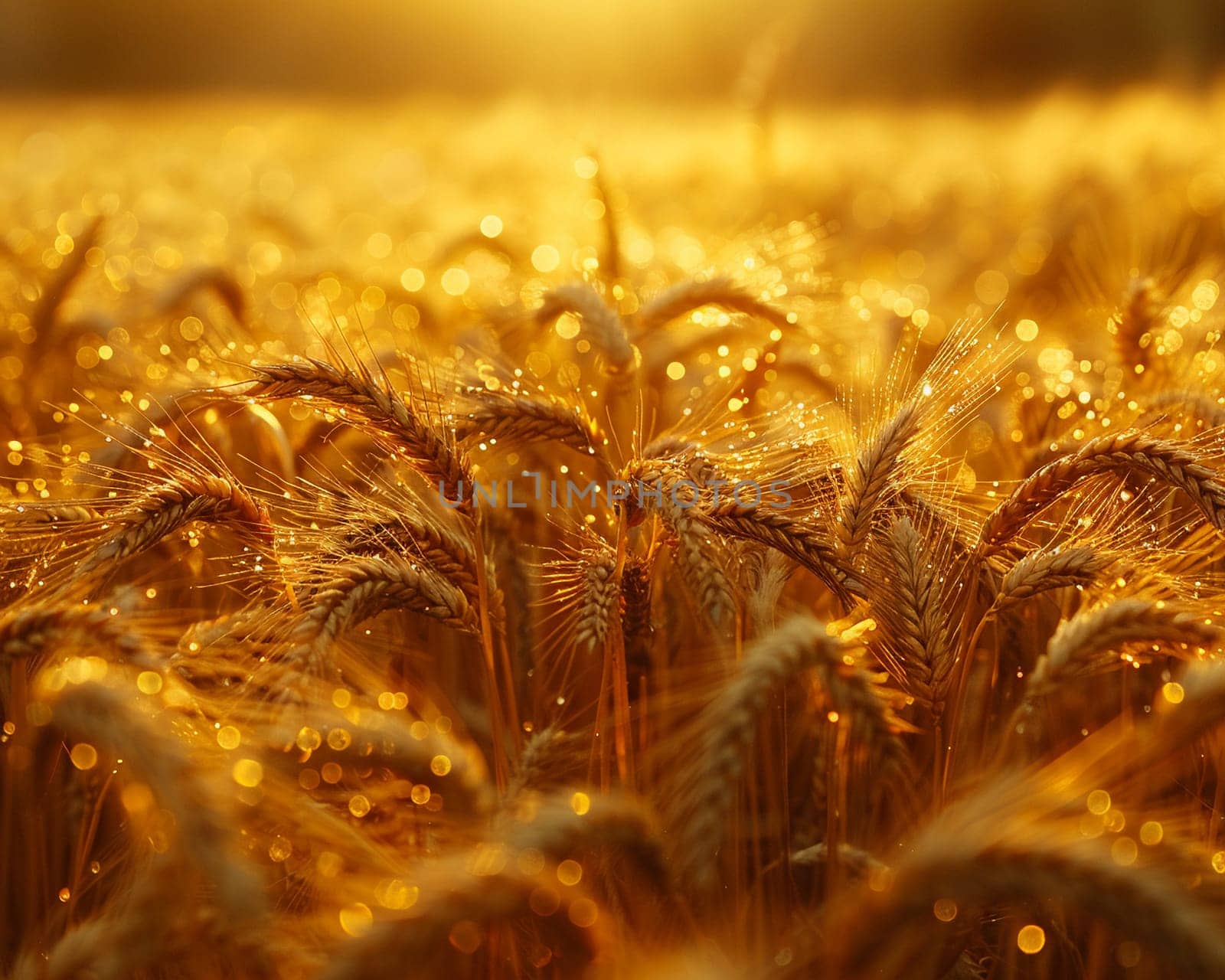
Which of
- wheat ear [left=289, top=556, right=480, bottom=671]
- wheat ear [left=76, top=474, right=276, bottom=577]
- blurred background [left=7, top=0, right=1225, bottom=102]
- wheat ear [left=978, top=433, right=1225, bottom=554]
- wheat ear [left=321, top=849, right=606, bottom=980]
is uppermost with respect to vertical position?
blurred background [left=7, top=0, right=1225, bottom=102]

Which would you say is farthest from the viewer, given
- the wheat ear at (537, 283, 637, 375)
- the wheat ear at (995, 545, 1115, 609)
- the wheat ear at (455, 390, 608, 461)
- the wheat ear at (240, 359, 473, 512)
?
the wheat ear at (537, 283, 637, 375)

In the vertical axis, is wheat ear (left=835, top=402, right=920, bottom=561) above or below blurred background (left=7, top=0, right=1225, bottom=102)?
below

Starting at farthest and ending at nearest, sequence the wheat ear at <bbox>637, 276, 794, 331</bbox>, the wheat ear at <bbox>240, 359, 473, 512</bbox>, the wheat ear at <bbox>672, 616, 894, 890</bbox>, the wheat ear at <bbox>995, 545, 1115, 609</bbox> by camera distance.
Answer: the wheat ear at <bbox>637, 276, 794, 331</bbox> < the wheat ear at <bbox>240, 359, 473, 512</bbox> < the wheat ear at <bbox>995, 545, 1115, 609</bbox> < the wheat ear at <bbox>672, 616, 894, 890</bbox>

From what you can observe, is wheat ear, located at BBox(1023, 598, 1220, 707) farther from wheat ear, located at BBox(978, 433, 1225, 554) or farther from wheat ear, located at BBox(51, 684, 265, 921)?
wheat ear, located at BBox(51, 684, 265, 921)

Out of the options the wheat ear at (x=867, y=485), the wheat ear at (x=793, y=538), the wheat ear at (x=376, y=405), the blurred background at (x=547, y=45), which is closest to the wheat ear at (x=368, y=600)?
the wheat ear at (x=376, y=405)

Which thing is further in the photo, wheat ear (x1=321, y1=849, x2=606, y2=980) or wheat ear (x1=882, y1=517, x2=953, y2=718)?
wheat ear (x1=882, y1=517, x2=953, y2=718)

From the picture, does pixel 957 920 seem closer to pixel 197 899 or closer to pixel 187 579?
pixel 197 899

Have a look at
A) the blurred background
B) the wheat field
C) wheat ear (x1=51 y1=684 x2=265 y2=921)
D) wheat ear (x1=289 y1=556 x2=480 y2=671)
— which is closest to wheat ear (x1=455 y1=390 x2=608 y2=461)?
the wheat field
